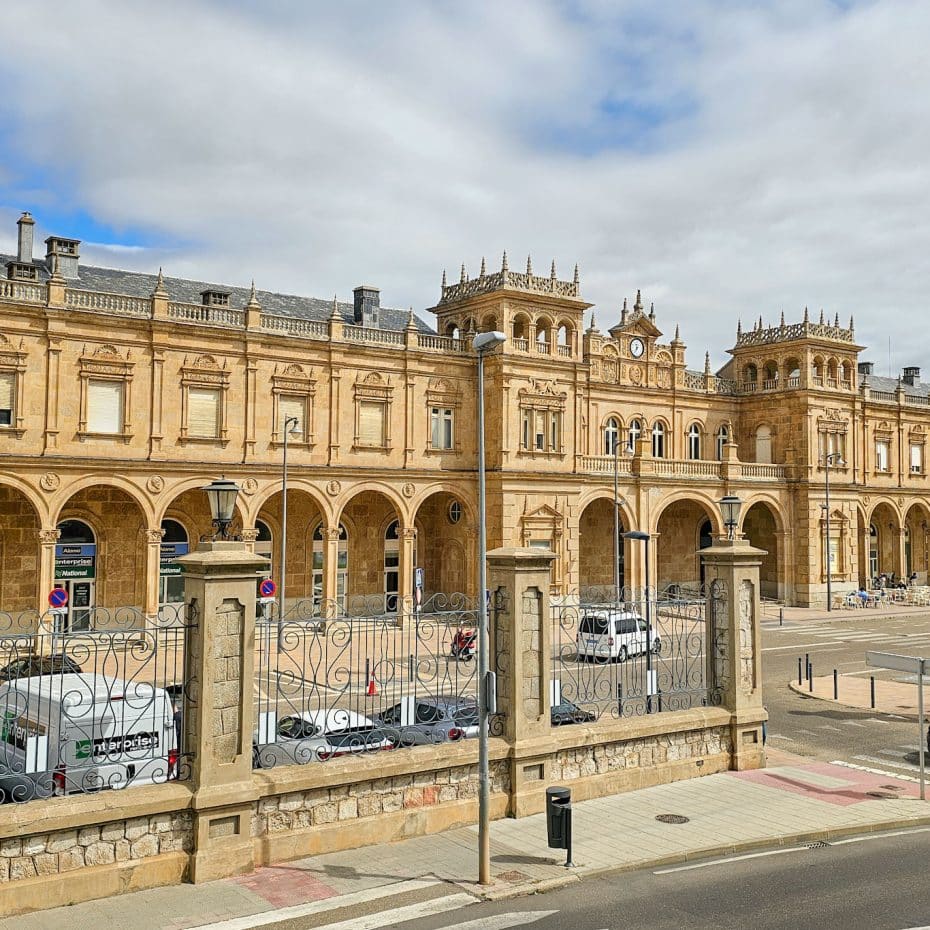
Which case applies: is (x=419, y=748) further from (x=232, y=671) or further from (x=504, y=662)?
(x=232, y=671)

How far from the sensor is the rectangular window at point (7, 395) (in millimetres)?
31984

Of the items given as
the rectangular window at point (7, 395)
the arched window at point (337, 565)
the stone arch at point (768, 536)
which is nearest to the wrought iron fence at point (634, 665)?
the rectangular window at point (7, 395)

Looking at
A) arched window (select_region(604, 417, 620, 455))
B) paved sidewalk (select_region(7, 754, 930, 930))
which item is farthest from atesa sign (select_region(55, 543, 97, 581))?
paved sidewalk (select_region(7, 754, 930, 930))

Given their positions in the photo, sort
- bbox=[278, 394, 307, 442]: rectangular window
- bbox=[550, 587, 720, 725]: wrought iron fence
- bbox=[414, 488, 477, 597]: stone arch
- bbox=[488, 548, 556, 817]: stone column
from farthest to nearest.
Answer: bbox=[414, 488, 477, 597]: stone arch
bbox=[278, 394, 307, 442]: rectangular window
bbox=[550, 587, 720, 725]: wrought iron fence
bbox=[488, 548, 556, 817]: stone column

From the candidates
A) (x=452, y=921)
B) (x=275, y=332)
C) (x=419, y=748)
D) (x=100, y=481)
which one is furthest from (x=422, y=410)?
(x=452, y=921)

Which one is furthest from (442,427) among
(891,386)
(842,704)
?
(891,386)

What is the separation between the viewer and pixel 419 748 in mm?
12523

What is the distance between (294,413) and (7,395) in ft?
33.8

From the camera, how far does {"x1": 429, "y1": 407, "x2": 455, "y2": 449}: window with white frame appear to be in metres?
41.3

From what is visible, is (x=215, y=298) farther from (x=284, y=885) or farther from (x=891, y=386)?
(x=891, y=386)

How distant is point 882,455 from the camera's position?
58.8 meters

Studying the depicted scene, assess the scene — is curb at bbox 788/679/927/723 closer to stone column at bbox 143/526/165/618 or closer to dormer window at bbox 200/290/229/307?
stone column at bbox 143/526/165/618

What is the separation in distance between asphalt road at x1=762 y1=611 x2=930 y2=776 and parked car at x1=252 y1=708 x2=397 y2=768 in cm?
978

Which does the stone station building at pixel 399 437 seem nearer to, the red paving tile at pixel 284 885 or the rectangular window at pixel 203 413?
the rectangular window at pixel 203 413
